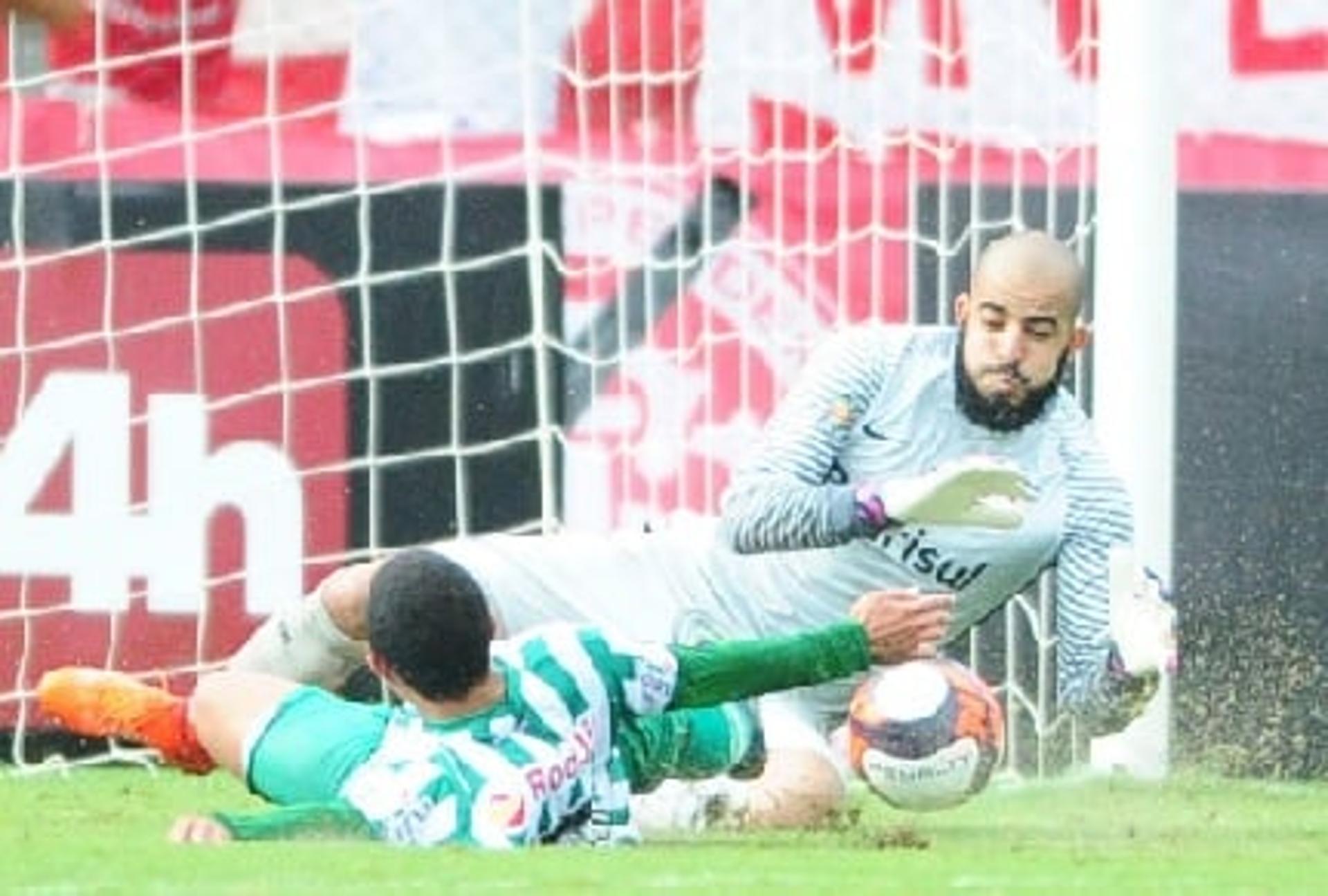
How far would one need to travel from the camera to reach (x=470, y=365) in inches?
350

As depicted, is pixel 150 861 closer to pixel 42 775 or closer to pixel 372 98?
pixel 42 775

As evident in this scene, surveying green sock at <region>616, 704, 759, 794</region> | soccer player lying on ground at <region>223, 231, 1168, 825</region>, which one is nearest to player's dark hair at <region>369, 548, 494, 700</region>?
green sock at <region>616, 704, 759, 794</region>

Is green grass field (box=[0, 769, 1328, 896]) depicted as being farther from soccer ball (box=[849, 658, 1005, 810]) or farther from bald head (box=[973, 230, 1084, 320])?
bald head (box=[973, 230, 1084, 320])

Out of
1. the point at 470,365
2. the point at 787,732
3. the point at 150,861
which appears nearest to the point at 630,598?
the point at 787,732

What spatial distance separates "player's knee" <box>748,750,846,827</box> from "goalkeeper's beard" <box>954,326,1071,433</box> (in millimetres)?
639

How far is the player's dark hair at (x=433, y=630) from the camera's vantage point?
19.9ft

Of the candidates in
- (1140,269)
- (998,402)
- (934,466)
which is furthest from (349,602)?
(1140,269)

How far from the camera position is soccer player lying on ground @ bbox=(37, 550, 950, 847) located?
241 inches

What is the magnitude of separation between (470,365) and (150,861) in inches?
122

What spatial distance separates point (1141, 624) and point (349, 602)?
1301 millimetres

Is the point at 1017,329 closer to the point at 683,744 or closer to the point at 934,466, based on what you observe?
the point at 934,466

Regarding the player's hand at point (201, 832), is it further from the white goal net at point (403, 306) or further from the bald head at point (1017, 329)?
the white goal net at point (403, 306)

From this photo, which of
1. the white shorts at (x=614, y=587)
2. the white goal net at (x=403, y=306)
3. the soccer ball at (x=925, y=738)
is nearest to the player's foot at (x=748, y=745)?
the soccer ball at (x=925, y=738)

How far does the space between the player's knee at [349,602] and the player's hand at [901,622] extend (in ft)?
4.10
